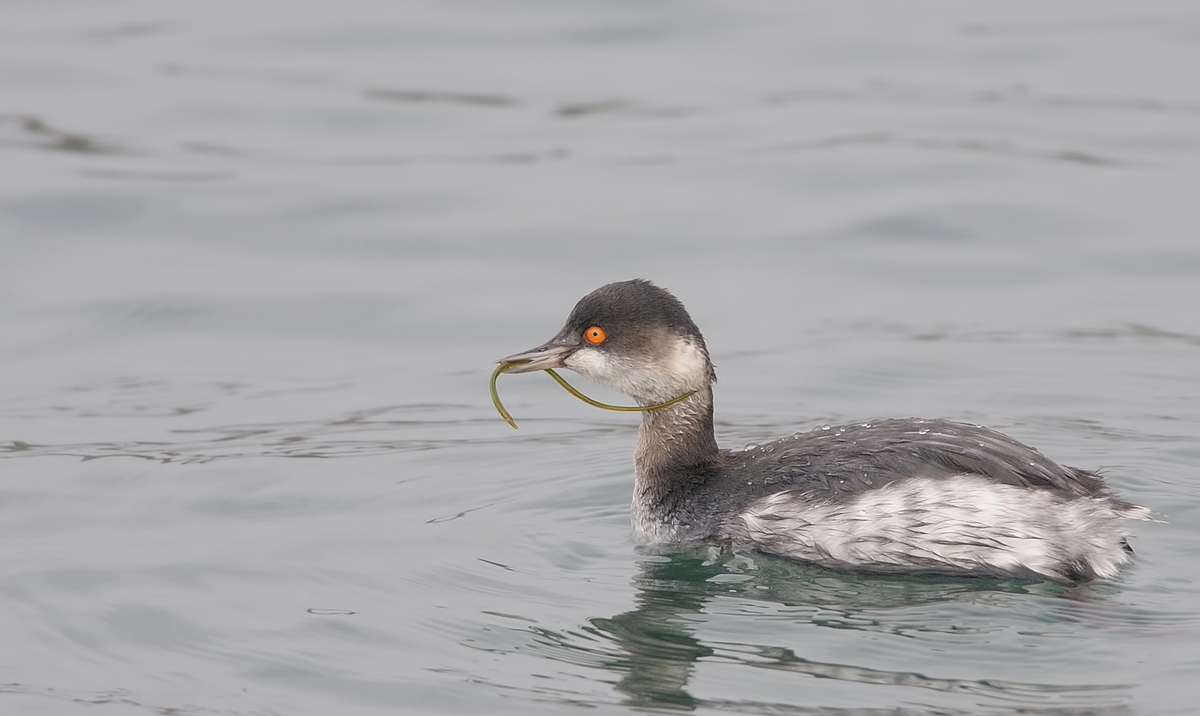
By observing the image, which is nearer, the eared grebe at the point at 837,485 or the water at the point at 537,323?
the water at the point at 537,323

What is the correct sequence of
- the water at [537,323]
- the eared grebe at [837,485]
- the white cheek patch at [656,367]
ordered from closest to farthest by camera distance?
the water at [537,323] → the eared grebe at [837,485] → the white cheek patch at [656,367]

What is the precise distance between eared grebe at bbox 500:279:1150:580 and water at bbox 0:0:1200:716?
14cm

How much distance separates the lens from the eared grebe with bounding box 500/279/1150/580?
6656mm

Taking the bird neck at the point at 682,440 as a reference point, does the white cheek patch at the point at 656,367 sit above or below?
above

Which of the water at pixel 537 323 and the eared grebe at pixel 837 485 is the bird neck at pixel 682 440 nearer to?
the eared grebe at pixel 837 485

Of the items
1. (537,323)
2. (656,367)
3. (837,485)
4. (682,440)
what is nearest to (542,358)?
(656,367)

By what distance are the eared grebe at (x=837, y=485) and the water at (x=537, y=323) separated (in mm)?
139

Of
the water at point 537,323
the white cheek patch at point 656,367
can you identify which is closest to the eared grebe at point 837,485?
the white cheek patch at point 656,367

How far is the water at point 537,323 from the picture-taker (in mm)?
6309

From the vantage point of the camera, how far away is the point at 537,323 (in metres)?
11.0

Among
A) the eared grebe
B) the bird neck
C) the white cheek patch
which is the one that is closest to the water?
the eared grebe

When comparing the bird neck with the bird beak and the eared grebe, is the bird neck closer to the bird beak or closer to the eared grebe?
the eared grebe

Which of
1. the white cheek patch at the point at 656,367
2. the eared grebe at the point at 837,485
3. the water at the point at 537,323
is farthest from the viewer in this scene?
the white cheek patch at the point at 656,367

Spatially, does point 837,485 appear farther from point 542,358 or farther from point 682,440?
point 542,358
